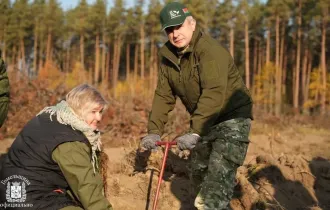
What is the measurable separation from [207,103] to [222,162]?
0.54 meters

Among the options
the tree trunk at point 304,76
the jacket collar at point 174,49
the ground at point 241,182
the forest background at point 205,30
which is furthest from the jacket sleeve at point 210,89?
the tree trunk at point 304,76

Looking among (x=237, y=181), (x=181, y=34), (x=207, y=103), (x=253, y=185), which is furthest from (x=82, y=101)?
(x=253, y=185)

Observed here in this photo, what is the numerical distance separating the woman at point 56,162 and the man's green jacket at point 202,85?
3.25 feet

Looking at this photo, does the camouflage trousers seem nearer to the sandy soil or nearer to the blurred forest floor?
→ the blurred forest floor

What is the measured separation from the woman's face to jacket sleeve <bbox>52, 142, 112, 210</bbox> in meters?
0.21

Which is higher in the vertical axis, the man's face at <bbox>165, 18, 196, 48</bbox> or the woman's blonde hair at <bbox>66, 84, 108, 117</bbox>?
the man's face at <bbox>165, 18, 196, 48</bbox>

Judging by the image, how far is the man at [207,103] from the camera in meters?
3.53

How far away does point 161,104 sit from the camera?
4242 millimetres

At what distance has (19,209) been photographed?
283 cm

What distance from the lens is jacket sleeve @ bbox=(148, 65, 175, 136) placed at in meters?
4.14

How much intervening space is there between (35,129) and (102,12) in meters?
49.3

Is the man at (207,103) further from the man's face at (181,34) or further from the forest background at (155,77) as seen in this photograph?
the forest background at (155,77)

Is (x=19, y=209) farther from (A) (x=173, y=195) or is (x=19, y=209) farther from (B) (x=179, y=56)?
(A) (x=173, y=195)

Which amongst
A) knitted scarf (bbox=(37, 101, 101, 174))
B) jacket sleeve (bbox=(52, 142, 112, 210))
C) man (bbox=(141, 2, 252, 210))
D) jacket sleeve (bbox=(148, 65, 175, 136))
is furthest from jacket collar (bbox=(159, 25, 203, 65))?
jacket sleeve (bbox=(52, 142, 112, 210))
